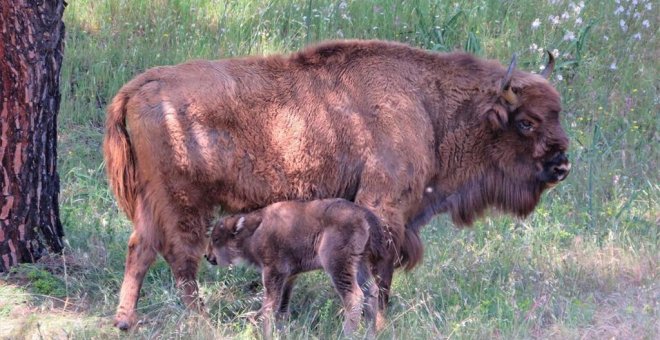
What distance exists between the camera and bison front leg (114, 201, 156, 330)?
20.7ft

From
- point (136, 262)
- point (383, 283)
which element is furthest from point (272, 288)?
point (136, 262)

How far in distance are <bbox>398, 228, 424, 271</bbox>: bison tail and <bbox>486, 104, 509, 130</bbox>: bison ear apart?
994mm

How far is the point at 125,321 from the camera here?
246 inches

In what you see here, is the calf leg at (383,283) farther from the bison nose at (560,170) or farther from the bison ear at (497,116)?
the bison nose at (560,170)

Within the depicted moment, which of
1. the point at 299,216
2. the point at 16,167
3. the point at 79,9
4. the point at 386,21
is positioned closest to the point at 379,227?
the point at 299,216

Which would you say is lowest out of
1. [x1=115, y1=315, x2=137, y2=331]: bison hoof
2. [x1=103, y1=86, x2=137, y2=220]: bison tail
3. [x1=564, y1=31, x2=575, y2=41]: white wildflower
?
[x1=115, y1=315, x2=137, y2=331]: bison hoof

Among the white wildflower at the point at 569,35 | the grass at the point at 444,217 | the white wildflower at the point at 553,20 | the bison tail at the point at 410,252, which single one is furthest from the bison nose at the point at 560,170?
the white wildflower at the point at 553,20

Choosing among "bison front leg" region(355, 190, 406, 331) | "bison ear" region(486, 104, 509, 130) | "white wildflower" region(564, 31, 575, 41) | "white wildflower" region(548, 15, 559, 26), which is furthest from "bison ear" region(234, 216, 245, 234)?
"white wildflower" region(548, 15, 559, 26)

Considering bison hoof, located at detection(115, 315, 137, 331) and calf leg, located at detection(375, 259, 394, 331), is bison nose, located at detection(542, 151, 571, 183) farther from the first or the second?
bison hoof, located at detection(115, 315, 137, 331)

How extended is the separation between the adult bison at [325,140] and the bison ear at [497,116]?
0.01 m

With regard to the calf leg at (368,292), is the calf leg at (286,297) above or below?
below

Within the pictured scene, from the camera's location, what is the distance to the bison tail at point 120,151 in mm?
6316

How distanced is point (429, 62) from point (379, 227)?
1435mm

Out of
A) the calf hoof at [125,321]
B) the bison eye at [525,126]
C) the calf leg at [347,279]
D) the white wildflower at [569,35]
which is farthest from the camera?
the white wildflower at [569,35]
